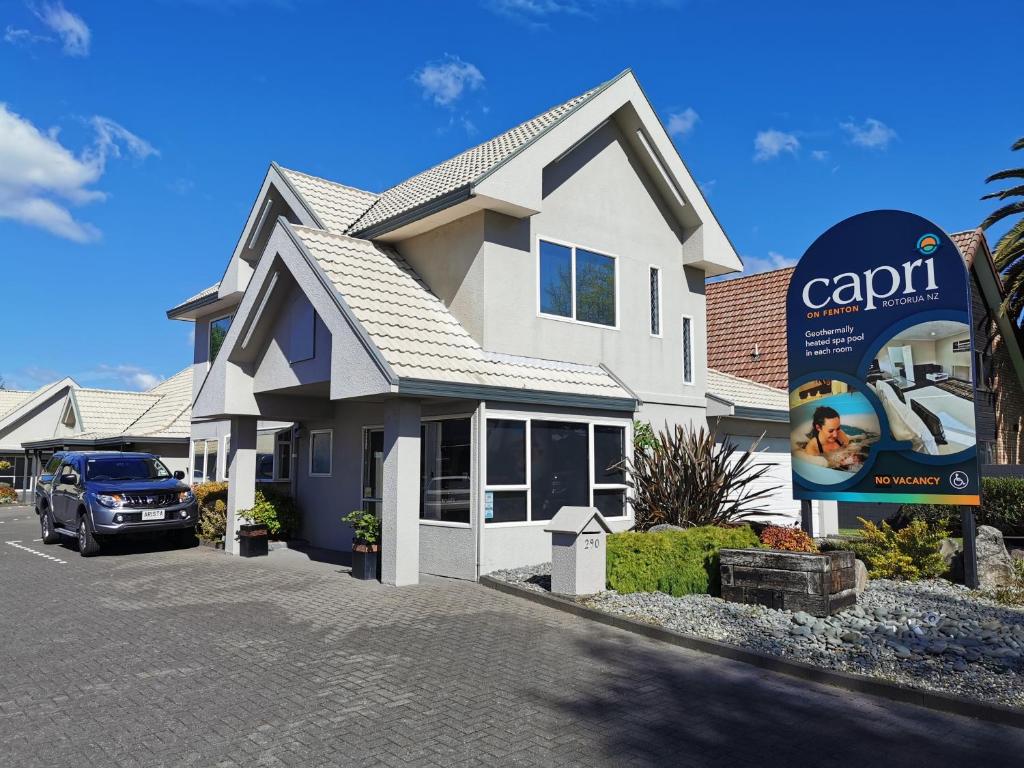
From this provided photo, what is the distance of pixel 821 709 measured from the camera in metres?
6.26

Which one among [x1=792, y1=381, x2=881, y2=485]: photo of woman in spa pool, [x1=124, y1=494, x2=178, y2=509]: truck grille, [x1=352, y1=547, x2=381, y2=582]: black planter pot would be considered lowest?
[x1=352, y1=547, x2=381, y2=582]: black planter pot

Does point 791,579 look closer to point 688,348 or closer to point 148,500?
point 688,348

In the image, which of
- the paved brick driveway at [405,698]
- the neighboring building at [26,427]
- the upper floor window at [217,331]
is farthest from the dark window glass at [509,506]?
the neighboring building at [26,427]

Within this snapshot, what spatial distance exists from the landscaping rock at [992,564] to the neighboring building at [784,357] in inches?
286

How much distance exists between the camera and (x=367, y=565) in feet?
38.7

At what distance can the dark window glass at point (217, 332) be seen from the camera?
22734 millimetres

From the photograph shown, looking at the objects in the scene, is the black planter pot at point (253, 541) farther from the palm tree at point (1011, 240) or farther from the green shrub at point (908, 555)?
the palm tree at point (1011, 240)

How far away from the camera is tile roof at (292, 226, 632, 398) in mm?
11477

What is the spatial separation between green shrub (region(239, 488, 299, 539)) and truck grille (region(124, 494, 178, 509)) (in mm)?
1493

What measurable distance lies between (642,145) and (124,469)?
1284 centimetres

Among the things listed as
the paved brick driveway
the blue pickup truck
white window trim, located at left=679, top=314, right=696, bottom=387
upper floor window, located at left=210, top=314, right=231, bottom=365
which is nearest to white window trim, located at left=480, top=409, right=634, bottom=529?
the paved brick driveway

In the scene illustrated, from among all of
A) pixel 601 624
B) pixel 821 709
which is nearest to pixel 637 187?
pixel 601 624

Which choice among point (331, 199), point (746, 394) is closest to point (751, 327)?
point (746, 394)

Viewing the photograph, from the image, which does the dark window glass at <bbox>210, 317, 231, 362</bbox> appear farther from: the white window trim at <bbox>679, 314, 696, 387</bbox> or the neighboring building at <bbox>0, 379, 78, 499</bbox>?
the neighboring building at <bbox>0, 379, 78, 499</bbox>
